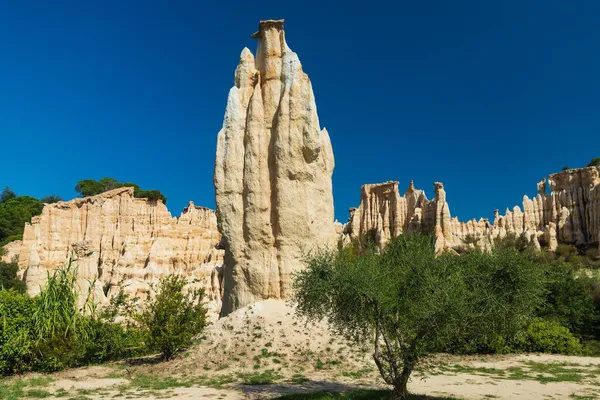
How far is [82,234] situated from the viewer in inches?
2088

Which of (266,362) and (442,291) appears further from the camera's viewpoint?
(266,362)

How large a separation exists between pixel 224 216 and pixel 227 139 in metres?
3.52

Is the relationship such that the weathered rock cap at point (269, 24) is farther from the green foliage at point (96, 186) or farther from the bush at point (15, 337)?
the green foliage at point (96, 186)

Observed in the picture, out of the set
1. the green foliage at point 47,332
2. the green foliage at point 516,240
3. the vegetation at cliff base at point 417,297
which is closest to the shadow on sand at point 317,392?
the vegetation at cliff base at point 417,297

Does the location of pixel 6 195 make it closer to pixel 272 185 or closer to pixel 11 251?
pixel 11 251

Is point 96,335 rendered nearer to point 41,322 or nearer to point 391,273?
point 41,322

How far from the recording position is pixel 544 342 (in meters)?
20.8

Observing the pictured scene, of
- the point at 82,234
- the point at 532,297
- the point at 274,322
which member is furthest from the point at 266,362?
the point at 82,234

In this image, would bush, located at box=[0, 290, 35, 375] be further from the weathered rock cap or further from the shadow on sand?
the weathered rock cap

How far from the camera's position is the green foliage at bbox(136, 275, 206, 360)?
57.0ft

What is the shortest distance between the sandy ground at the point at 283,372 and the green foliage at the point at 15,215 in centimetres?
5613

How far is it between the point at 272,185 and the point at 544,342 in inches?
553

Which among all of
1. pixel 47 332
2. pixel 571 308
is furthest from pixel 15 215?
pixel 571 308

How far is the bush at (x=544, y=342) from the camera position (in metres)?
20.8
